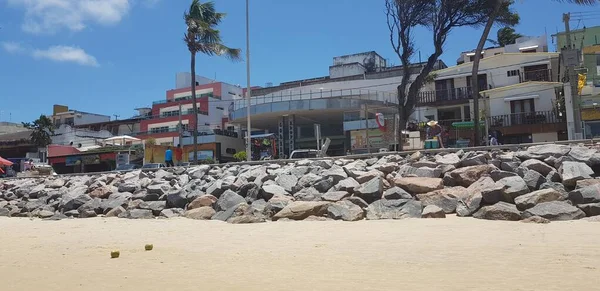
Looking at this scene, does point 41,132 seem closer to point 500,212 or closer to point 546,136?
point 546,136

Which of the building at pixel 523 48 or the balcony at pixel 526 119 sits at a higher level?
the building at pixel 523 48

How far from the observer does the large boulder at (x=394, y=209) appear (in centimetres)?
1030

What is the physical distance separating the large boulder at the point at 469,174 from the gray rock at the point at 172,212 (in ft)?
24.3

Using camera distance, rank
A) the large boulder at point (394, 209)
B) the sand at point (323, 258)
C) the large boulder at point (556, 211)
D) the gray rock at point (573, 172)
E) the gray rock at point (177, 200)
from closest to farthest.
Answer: the sand at point (323, 258) → the large boulder at point (556, 211) → the large boulder at point (394, 209) → the gray rock at point (573, 172) → the gray rock at point (177, 200)

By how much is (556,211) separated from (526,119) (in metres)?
30.0

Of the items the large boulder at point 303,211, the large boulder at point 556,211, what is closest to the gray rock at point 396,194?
the large boulder at point 303,211

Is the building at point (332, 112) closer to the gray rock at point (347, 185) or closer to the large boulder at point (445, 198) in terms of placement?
the gray rock at point (347, 185)

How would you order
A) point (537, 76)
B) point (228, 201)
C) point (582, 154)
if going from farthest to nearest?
point (537, 76), point (228, 201), point (582, 154)

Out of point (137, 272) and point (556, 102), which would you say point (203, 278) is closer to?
point (137, 272)

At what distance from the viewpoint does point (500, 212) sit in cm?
938

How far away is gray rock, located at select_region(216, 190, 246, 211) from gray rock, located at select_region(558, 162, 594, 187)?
773 centimetres

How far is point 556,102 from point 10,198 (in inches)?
1355

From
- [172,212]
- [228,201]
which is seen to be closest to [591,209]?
[228,201]

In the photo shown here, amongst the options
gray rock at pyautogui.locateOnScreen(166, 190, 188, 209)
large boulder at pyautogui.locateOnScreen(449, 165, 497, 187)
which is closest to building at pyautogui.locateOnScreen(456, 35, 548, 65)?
large boulder at pyautogui.locateOnScreen(449, 165, 497, 187)
